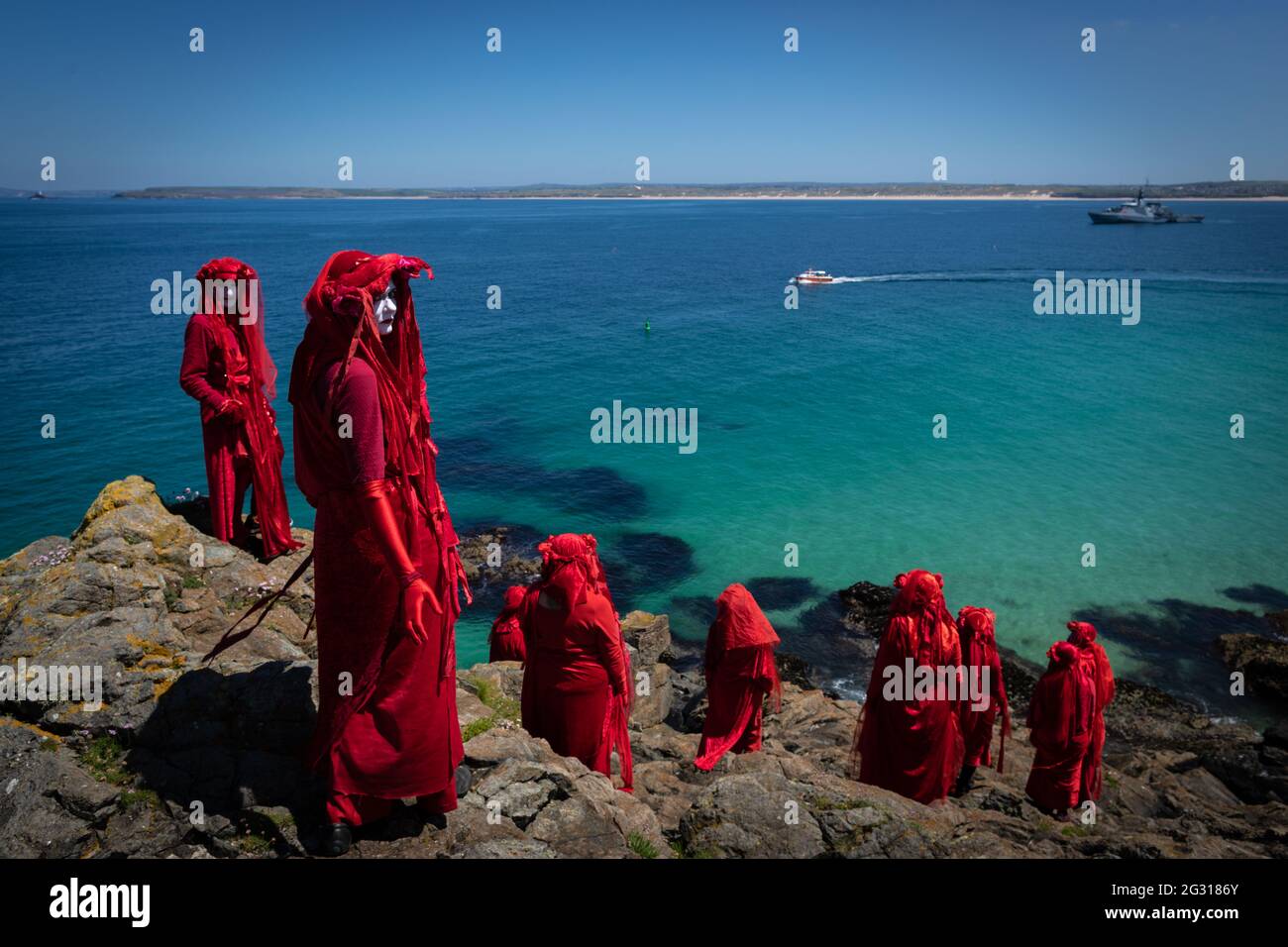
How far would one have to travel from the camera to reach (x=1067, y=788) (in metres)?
8.75

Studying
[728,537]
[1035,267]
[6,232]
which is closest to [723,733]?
[728,537]

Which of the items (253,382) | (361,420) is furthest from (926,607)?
(253,382)

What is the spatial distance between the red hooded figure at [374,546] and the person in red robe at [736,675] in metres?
4.61

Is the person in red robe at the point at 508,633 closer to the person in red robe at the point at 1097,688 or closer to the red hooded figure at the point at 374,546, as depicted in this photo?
the red hooded figure at the point at 374,546

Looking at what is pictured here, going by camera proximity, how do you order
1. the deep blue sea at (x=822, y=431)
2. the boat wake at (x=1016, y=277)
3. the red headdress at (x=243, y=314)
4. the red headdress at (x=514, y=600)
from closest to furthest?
the red headdress at (x=243, y=314)
the red headdress at (x=514, y=600)
the deep blue sea at (x=822, y=431)
the boat wake at (x=1016, y=277)

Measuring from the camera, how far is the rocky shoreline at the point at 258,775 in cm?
404

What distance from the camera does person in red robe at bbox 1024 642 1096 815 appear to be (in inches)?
330

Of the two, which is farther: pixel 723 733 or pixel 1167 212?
pixel 1167 212

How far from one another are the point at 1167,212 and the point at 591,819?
519 ft

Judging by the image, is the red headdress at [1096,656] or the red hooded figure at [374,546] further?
the red headdress at [1096,656]

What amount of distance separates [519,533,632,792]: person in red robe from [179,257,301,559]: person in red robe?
11.8 ft

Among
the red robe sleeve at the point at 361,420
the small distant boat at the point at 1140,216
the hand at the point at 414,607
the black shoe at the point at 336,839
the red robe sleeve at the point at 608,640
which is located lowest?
the black shoe at the point at 336,839

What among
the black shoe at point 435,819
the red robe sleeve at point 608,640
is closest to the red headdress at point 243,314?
the red robe sleeve at point 608,640
